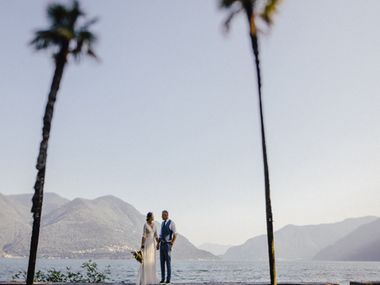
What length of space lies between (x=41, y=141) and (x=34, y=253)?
3.63 m

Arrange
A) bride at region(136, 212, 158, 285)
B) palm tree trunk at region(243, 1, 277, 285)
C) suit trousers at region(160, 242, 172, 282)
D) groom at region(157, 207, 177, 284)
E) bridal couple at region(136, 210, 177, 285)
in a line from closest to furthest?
1. palm tree trunk at region(243, 1, 277, 285)
2. bride at region(136, 212, 158, 285)
3. bridal couple at region(136, 210, 177, 285)
4. suit trousers at region(160, 242, 172, 282)
5. groom at region(157, 207, 177, 284)

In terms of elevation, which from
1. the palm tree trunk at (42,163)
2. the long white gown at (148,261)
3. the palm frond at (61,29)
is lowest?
the long white gown at (148,261)

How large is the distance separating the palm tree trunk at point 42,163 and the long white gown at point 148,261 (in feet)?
12.1

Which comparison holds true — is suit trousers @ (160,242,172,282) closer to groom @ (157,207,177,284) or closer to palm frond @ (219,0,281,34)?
groom @ (157,207,177,284)

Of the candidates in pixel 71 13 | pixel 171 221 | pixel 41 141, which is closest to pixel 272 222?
pixel 171 221

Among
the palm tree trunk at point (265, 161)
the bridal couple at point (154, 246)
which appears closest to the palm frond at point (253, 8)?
the palm tree trunk at point (265, 161)

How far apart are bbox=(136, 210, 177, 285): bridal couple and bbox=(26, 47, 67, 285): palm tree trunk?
3683 millimetres

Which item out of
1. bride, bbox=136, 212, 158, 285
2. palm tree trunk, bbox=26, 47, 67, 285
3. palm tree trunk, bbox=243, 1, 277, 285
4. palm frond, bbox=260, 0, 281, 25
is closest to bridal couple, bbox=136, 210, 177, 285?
bride, bbox=136, 212, 158, 285

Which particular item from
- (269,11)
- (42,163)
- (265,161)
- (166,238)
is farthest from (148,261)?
(269,11)

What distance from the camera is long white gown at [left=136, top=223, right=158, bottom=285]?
14172 mm

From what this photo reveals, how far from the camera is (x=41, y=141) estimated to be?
13500mm

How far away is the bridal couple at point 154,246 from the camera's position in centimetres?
1428

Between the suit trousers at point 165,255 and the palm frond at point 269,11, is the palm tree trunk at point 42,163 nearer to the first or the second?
the suit trousers at point 165,255

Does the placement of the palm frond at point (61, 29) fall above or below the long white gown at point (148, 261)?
above
